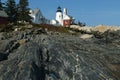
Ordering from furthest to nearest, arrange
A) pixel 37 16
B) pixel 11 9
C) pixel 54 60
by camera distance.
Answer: pixel 37 16 < pixel 11 9 < pixel 54 60

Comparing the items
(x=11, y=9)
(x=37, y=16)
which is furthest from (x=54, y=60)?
(x=37, y=16)

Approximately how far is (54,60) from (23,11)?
49589 mm

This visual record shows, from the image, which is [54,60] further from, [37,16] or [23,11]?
[37,16]

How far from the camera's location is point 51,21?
125 meters

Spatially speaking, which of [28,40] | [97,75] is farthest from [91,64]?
[28,40]

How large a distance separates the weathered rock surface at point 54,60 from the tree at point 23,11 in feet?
124

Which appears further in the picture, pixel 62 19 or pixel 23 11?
pixel 62 19

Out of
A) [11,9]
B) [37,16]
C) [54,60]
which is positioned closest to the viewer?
[54,60]

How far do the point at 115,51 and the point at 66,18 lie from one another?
75.7 metres

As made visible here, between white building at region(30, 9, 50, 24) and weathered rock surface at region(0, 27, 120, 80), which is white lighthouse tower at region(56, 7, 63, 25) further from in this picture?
weathered rock surface at region(0, 27, 120, 80)

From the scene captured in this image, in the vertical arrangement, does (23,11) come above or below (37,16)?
above

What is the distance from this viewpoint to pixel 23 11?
8825cm

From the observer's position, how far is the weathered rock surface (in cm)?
3641

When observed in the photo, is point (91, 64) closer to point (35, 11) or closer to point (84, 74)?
point (84, 74)
